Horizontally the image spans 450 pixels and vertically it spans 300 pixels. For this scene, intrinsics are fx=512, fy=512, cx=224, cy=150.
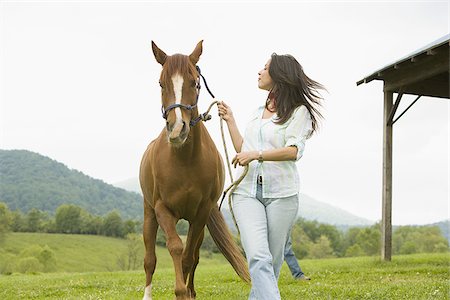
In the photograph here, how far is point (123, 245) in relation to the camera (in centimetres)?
7450

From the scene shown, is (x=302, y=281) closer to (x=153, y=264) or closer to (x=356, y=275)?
(x=356, y=275)

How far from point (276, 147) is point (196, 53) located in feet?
4.59

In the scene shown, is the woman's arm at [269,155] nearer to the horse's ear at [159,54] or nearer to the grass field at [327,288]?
the horse's ear at [159,54]

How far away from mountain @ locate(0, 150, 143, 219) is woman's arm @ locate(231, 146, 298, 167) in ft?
401

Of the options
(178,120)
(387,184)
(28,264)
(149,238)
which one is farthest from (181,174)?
(28,264)

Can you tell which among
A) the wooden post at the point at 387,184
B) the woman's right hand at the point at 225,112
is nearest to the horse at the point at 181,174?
the woman's right hand at the point at 225,112

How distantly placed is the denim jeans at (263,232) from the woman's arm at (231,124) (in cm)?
48

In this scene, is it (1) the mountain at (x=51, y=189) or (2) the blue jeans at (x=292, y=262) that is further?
(1) the mountain at (x=51, y=189)

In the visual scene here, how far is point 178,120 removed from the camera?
4074 millimetres

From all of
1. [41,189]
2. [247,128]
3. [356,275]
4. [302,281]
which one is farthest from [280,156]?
[41,189]

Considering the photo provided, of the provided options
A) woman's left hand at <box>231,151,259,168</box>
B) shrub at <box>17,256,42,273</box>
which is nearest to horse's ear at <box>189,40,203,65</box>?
woman's left hand at <box>231,151,259,168</box>

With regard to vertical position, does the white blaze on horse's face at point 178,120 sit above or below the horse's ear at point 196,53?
below

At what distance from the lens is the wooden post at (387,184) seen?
41.5 feet

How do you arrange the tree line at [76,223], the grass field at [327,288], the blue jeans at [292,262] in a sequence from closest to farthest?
the grass field at [327,288] < the blue jeans at [292,262] < the tree line at [76,223]
